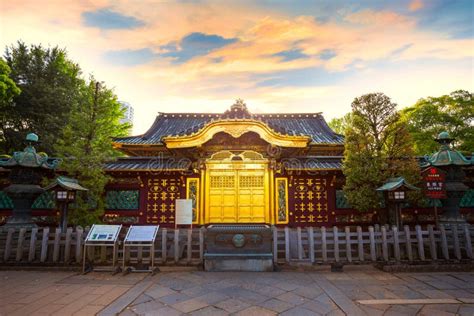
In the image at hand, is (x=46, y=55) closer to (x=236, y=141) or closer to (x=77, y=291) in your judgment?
(x=236, y=141)

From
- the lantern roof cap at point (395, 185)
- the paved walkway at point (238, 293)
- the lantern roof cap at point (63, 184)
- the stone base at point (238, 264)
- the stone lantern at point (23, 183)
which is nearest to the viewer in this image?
the paved walkway at point (238, 293)

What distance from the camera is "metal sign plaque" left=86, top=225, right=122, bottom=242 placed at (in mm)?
6602

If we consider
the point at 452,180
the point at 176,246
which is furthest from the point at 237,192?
the point at 452,180

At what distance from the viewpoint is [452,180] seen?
903cm

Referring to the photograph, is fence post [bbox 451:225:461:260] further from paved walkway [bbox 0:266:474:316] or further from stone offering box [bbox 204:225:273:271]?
stone offering box [bbox 204:225:273:271]

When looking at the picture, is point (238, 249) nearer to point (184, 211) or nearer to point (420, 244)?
point (184, 211)

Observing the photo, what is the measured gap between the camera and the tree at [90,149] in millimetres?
8844

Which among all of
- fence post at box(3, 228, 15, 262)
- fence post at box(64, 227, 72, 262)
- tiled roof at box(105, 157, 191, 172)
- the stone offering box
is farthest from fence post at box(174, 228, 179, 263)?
fence post at box(3, 228, 15, 262)

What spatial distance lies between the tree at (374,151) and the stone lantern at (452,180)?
1.63 metres

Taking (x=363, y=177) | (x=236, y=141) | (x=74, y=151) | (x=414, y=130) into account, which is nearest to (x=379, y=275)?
(x=363, y=177)

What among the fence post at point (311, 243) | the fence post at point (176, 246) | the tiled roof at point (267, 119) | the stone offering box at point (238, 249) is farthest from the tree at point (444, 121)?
the fence post at point (176, 246)

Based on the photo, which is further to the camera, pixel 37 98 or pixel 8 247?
pixel 37 98

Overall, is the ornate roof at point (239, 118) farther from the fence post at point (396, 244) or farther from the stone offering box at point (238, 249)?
the fence post at point (396, 244)

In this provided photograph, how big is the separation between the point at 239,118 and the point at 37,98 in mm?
20363
